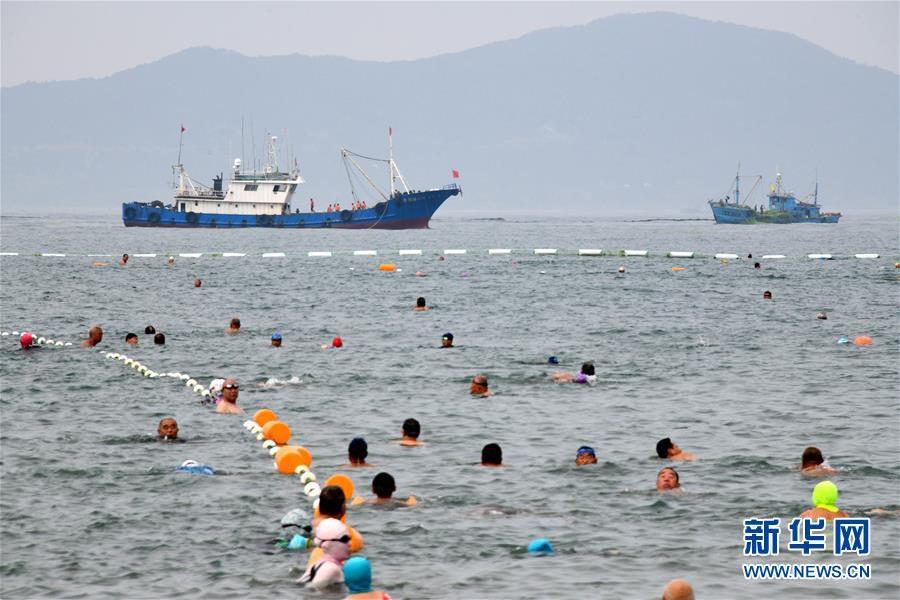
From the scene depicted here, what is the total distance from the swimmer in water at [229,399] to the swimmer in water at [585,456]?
374 inches

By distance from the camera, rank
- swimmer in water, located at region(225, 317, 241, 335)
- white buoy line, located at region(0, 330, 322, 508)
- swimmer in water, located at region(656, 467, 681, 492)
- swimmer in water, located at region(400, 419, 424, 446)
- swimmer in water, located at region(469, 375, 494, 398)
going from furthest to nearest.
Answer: swimmer in water, located at region(225, 317, 241, 335) < swimmer in water, located at region(469, 375, 494, 398) < swimmer in water, located at region(400, 419, 424, 446) < white buoy line, located at region(0, 330, 322, 508) < swimmer in water, located at region(656, 467, 681, 492)

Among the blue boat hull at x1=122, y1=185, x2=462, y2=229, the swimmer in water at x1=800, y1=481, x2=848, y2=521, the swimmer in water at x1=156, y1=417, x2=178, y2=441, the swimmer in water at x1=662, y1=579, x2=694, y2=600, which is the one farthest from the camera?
the blue boat hull at x1=122, y1=185, x2=462, y2=229

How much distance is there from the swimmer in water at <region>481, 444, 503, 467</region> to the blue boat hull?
405ft

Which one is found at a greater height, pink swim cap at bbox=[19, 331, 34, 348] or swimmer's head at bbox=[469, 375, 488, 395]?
pink swim cap at bbox=[19, 331, 34, 348]

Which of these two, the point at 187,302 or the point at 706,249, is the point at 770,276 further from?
the point at 706,249

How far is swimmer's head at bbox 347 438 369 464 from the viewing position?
2538 centimetres

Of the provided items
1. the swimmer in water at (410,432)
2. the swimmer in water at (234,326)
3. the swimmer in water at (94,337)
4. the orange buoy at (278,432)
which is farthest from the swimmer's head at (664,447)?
the swimmer in water at (234,326)

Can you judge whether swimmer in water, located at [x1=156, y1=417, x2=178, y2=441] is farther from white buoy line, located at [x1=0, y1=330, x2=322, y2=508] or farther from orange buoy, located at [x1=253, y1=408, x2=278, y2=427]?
orange buoy, located at [x1=253, y1=408, x2=278, y2=427]

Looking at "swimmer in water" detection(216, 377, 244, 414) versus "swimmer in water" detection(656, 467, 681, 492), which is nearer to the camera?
"swimmer in water" detection(656, 467, 681, 492)

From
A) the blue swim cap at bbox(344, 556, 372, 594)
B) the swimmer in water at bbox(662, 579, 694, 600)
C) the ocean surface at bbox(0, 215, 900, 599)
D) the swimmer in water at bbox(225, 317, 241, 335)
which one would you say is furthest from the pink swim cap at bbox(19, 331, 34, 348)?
the swimmer in water at bbox(662, 579, 694, 600)

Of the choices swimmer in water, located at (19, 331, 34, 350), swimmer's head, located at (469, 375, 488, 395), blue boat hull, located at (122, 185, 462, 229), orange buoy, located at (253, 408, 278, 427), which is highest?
blue boat hull, located at (122, 185, 462, 229)

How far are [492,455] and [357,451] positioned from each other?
2.59m

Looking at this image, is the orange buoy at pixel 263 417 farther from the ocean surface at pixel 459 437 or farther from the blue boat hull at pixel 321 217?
the blue boat hull at pixel 321 217

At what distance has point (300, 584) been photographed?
18375 mm
